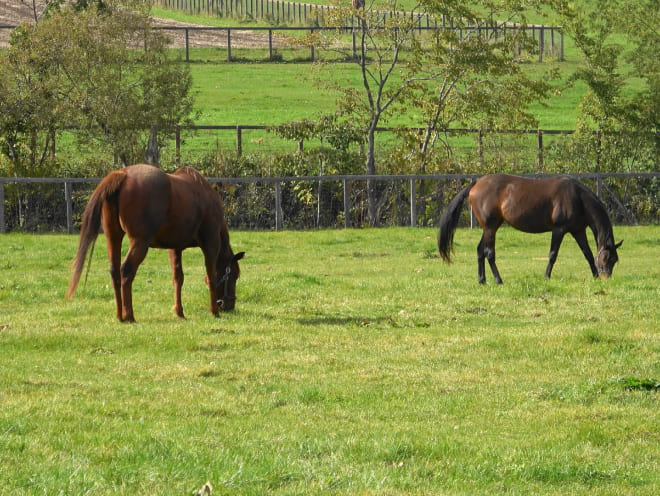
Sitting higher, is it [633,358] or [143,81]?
[143,81]

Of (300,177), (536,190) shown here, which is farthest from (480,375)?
(300,177)

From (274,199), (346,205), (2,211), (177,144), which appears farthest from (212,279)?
(177,144)

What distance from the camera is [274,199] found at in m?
28.0

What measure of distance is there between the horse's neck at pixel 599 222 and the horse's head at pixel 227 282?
645 centimetres

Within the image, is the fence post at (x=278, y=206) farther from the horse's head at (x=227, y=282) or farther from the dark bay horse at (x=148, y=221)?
the dark bay horse at (x=148, y=221)

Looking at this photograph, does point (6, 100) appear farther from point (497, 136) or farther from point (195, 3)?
point (195, 3)

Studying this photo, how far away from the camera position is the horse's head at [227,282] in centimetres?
1374

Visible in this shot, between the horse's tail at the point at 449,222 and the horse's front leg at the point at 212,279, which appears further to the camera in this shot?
the horse's tail at the point at 449,222

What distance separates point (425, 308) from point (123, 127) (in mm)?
17558

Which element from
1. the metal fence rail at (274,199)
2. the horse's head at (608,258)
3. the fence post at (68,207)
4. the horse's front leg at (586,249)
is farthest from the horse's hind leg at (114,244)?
the fence post at (68,207)

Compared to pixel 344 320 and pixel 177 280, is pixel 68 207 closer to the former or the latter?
pixel 177 280

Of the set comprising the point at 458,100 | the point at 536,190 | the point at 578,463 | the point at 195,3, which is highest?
the point at 195,3

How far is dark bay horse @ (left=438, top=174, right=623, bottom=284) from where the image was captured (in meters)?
17.5

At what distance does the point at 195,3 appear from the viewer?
265 feet
